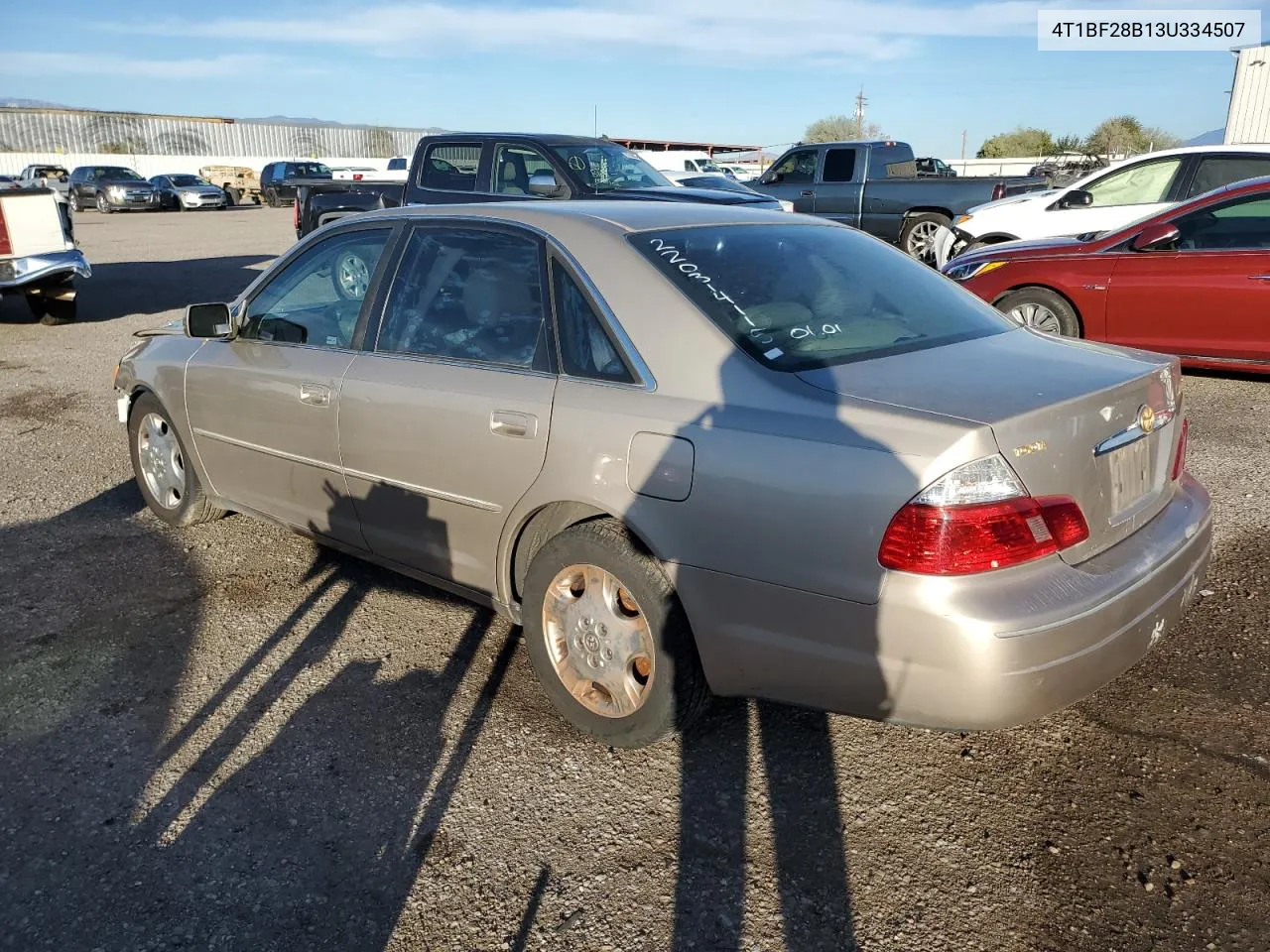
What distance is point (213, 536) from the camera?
5027mm

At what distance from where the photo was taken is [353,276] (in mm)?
4031

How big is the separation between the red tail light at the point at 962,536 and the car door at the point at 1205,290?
5472 mm

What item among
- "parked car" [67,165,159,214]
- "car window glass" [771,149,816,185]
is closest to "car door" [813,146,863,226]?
"car window glass" [771,149,816,185]

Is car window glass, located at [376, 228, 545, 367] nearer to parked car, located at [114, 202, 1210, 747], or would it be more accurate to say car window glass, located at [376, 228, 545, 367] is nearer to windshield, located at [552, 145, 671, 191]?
parked car, located at [114, 202, 1210, 747]

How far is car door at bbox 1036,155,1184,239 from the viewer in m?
10.1

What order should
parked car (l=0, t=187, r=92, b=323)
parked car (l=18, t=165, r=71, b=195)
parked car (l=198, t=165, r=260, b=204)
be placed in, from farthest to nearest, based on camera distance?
parked car (l=198, t=165, r=260, b=204), parked car (l=18, t=165, r=71, b=195), parked car (l=0, t=187, r=92, b=323)

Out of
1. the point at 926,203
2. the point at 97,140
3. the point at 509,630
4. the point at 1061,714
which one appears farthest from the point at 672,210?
the point at 97,140

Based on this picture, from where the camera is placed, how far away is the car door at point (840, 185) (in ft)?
49.8

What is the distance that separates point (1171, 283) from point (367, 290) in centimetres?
574

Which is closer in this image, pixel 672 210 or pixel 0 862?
pixel 0 862

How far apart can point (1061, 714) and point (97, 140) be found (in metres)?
67.8

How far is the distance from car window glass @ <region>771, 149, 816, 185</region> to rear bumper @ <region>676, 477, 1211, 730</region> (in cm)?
1378

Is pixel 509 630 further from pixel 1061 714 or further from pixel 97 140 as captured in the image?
pixel 97 140

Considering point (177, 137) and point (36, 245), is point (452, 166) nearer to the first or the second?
point (36, 245)
